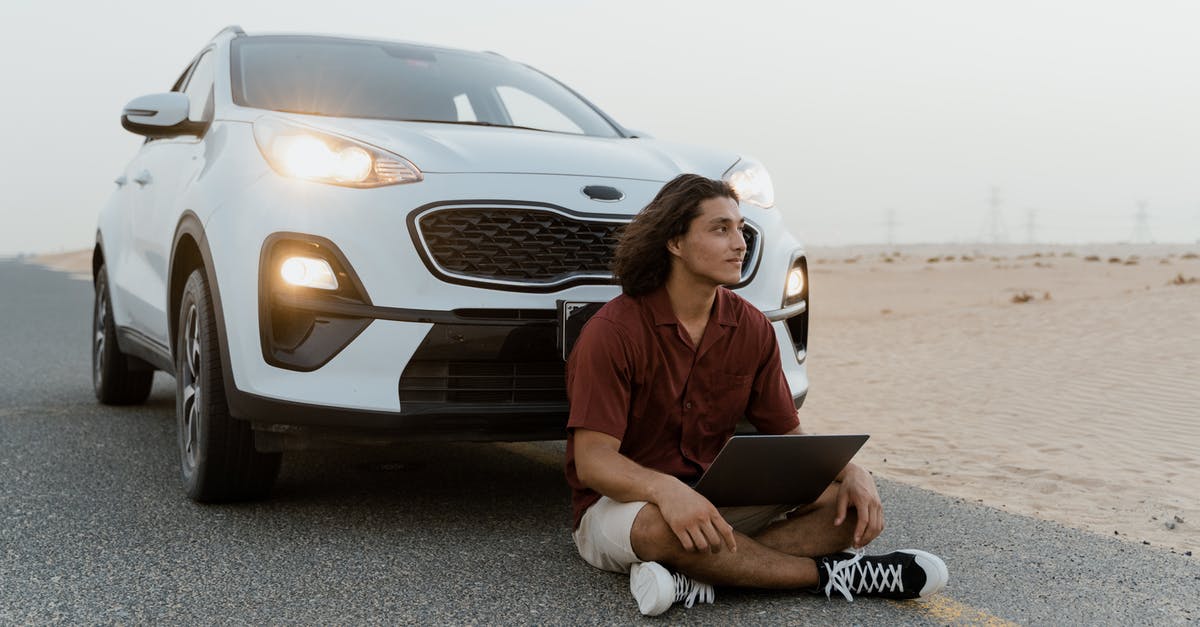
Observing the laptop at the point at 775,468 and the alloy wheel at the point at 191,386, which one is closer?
the laptop at the point at 775,468

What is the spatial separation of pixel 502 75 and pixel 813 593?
3298 millimetres

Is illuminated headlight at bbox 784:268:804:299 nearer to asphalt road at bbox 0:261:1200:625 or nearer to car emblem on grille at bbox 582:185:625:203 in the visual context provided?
car emblem on grille at bbox 582:185:625:203

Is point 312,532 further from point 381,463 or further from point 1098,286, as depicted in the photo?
point 1098,286

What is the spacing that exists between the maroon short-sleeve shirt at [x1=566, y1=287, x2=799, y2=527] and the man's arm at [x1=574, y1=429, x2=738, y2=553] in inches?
2.4

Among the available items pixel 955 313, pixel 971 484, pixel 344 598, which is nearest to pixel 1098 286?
pixel 955 313

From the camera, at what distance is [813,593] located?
11.5 feet

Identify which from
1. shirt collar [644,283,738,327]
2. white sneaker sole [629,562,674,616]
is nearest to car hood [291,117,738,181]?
shirt collar [644,283,738,327]

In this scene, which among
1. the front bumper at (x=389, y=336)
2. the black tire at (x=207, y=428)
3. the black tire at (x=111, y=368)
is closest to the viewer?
the front bumper at (x=389, y=336)

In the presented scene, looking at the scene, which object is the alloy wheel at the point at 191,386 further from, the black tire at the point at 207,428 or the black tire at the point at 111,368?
the black tire at the point at 111,368

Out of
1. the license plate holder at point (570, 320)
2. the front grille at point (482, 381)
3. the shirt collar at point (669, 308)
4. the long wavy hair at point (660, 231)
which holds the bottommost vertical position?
the front grille at point (482, 381)

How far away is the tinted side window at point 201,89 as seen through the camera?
495 centimetres

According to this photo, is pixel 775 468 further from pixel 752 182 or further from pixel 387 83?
pixel 387 83

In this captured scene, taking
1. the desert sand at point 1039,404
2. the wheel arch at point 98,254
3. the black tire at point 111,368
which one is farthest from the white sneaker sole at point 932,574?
the wheel arch at point 98,254

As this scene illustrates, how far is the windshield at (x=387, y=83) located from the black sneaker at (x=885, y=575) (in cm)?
253
